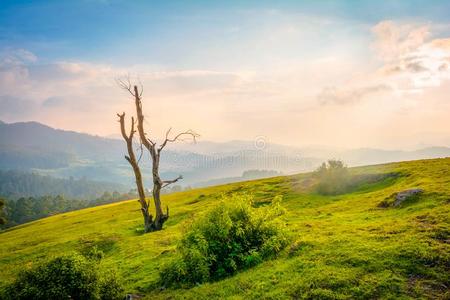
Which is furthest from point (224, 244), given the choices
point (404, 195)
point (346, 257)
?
point (404, 195)

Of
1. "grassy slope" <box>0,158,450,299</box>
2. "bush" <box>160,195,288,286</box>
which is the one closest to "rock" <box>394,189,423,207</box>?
"grassy slope" <box>0,158,450,299</box>

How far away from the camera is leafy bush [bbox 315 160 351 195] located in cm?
4349

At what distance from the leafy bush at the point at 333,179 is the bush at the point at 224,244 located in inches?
931

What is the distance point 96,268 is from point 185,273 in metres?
4.66

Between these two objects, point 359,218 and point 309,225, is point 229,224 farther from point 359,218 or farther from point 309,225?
point 359,218

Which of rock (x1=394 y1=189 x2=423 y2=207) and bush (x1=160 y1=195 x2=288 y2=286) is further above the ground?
rock (x1=394 y1=189 x2=423 y2=207)

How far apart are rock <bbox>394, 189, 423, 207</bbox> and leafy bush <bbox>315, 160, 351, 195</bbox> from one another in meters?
14.1

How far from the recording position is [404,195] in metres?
28.2

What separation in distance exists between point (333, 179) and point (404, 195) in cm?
1653

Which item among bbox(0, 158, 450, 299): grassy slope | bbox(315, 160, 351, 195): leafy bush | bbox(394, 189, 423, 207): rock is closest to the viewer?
bbox(0, 158, 450, 299): grassy slope

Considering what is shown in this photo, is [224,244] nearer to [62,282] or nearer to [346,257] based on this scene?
[346,257]

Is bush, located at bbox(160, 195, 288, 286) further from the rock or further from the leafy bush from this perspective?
the leafy bush

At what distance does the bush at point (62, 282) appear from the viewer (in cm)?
1609

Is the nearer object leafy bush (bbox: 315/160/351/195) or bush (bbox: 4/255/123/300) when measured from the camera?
bush (bbox: 4/255/123/300)
